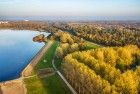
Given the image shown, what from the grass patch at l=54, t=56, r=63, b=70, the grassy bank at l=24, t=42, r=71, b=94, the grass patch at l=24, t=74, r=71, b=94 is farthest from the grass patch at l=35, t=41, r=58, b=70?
the grass patch at l=24, t=74, r=71, b=94

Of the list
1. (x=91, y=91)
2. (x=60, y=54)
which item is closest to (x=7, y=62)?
(x=60, y=54)

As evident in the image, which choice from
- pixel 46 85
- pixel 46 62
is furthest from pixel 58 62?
pixel 46 85

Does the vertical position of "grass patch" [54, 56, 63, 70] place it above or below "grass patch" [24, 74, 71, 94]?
below

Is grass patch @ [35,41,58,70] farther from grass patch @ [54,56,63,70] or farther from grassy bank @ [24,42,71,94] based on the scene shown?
grassy bank @ [24,42,71,94]

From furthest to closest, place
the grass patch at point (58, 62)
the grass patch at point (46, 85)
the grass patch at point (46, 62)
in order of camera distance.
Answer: the grass patch at point (46, 62)
the grass patch at point (58, 62)
the grass patch at point (46, 85)

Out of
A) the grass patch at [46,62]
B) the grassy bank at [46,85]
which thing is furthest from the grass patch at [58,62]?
the grassy bank at [46,85]

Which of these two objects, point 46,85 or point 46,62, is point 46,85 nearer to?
point 46,85

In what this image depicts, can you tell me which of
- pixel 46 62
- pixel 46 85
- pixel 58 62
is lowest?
pixel 46 62

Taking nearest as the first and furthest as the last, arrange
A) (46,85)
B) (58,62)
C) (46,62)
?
(46,85) → (58,62) → (46,62)

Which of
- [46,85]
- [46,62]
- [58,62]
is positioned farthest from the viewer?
[46,62]

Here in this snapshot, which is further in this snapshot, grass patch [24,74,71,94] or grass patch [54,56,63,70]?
grass patch [54,56,63,70]

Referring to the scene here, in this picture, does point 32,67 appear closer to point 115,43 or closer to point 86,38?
point 115,43

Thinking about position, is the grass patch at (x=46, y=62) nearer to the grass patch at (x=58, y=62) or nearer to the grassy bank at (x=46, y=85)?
the grass patch at (x=58, y=62)
